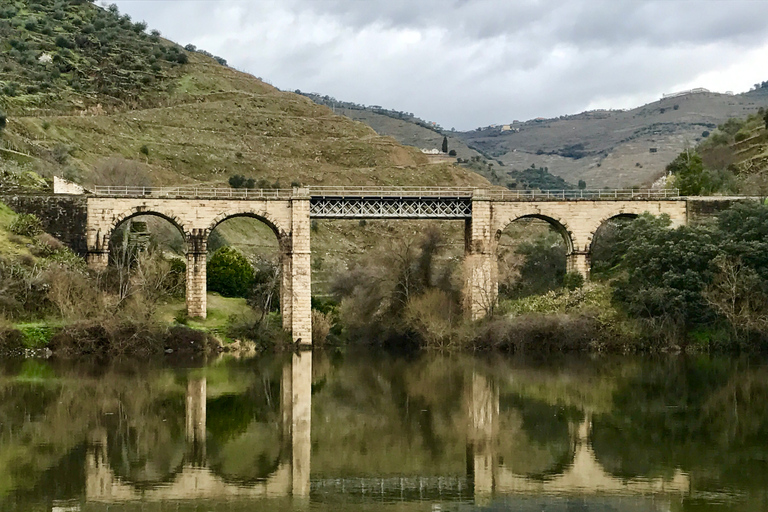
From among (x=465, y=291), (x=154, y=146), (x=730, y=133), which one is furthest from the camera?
(x=154, y=146)

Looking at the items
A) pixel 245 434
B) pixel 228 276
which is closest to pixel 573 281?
pixel 228 276

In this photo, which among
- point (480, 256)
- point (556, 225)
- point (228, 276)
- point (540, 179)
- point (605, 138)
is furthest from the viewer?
point (605, 138)

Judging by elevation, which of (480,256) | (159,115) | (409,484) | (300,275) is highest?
(159,115)

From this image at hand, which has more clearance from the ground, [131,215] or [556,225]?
[131,215]

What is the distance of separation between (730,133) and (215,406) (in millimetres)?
63660

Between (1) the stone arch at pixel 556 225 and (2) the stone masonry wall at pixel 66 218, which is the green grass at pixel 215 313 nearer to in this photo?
(2) the stone masonry wall at pixel 66 218

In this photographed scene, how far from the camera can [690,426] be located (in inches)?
1041

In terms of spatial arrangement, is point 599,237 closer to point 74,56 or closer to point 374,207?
point 374,207

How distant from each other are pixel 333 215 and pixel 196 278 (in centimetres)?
823

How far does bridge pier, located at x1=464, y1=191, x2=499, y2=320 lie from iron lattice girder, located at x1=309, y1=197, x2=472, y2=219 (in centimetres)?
207

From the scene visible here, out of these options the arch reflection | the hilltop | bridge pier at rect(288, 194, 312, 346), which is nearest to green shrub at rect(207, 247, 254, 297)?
bridge pier at rect(288, 194, 312, 346)

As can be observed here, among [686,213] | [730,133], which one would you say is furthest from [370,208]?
[730,133]

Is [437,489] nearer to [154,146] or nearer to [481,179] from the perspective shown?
[154,146]

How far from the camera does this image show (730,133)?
82.2m
